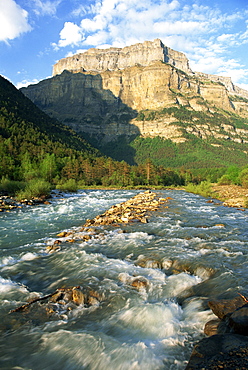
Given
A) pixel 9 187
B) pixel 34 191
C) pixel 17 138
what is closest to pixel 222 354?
pixel 34 191

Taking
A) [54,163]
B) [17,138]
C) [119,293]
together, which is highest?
[17,138]

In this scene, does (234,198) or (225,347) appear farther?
(234,198)

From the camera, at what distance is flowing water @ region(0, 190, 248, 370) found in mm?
4297

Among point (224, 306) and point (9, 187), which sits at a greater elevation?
point (224, 306)

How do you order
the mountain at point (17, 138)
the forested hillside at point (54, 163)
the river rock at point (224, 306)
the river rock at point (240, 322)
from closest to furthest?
the river rock at point (240, 322), the river rock at point (224, 306), the mountain at point (17, 138), the forested hillside at point (54, 163)

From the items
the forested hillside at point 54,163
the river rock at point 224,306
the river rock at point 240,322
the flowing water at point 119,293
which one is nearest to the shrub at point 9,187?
the forested hillside at point 54,163

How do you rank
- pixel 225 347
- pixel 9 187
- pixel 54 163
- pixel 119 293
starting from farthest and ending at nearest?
pixel 54 163, pixel 9 187, pixel 119 293, pixel 225 347

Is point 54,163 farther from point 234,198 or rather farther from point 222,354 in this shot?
point 222,354

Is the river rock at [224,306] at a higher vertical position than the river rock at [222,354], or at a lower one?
lower

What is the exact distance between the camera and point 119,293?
21.0 ft

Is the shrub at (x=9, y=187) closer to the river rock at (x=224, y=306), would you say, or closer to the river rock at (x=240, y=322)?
the river rock at (x=224, y=306)

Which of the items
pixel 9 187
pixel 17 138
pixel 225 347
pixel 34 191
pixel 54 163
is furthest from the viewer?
pixel 17 138

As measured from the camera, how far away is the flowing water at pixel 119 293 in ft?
14.1

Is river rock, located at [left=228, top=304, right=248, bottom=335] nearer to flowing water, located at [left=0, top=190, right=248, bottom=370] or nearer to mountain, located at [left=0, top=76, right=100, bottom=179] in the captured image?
flowing water, located at [left=0, top=190, right=248, bottom=370]
